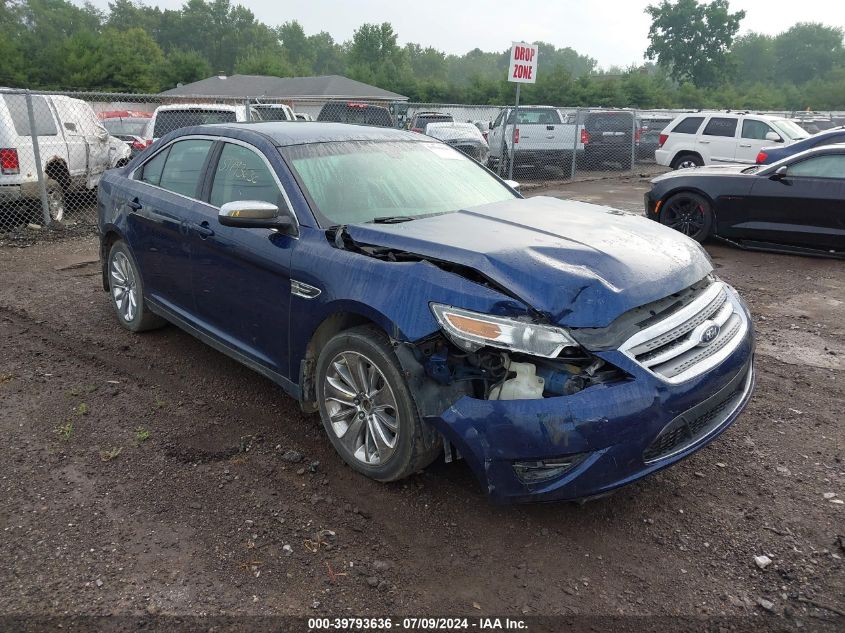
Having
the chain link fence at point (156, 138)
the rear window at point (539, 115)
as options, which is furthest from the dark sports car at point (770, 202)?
the rear window at point (539, 115)

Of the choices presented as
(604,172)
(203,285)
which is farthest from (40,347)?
(604,172)

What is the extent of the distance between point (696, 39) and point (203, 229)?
79870 millimetres

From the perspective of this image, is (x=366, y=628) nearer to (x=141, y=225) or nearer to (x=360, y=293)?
(x=360, y=293)

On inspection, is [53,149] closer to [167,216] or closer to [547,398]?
[167,216]

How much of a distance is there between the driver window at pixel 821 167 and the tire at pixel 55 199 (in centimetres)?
1019

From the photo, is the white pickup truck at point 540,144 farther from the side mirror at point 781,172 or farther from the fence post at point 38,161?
the fence post at point 38,161

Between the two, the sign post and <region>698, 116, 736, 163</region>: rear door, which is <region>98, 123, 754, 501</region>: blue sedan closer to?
the sign post

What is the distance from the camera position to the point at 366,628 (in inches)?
95.7

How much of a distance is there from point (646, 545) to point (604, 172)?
57.9 ft

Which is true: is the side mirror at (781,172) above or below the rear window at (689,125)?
below

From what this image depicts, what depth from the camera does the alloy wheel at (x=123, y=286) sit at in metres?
5.23

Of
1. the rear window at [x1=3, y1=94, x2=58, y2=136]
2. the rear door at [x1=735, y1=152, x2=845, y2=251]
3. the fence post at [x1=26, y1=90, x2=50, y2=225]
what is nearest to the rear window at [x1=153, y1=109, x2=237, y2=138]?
the rear window at [x1=3, y1=94, x2=58, y2=136]

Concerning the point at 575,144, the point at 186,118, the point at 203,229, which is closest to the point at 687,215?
the point at 203,229

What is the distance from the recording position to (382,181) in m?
3.96
